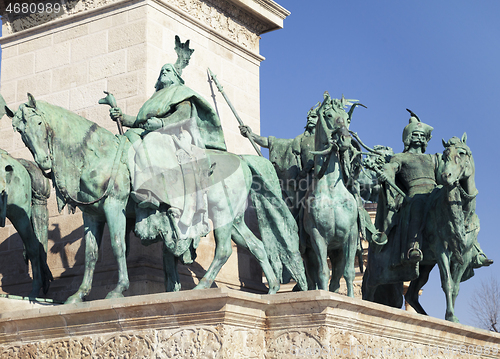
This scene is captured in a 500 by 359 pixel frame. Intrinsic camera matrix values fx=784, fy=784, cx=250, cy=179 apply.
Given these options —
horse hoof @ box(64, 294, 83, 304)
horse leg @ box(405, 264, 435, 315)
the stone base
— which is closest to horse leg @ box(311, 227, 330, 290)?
the stone base

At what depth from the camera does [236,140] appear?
12539 mm

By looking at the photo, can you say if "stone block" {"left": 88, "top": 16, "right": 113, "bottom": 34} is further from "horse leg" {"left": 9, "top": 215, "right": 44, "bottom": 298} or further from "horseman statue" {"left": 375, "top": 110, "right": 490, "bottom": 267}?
"horseman statue" {"left": 375, "top": 110, "right": 490, "bottom": 267}

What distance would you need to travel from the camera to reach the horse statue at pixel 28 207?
9445 mm

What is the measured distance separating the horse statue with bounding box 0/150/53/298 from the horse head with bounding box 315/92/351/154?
363 centimetres

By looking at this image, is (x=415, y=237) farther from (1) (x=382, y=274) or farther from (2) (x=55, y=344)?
(2) (x=55, y=344)

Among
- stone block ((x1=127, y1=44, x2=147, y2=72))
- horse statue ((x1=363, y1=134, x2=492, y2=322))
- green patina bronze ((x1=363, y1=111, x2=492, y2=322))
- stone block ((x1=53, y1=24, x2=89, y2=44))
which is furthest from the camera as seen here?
stone block ((x1=53, y1=24, x2=89, y2=44))

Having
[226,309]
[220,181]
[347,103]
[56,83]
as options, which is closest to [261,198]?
[220,181]

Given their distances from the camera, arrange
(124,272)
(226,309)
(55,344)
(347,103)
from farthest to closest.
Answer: (347,103) → (124,272) → (55,344) → (226,309)

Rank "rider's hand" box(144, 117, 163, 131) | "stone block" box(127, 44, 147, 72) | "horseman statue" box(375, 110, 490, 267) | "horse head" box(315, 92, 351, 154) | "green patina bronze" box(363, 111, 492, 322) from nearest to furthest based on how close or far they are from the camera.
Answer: "horse head" box(315, 92, 351, 154) < "rider's hand" box(144, 117, 163, 131) < "green patina bronze" box(363, 111, 492, 322) < "horseman statue" box(375, 110, 490, 267) < "stone block" box(127, 44, 147, 72)

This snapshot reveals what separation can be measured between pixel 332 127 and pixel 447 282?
266 cm

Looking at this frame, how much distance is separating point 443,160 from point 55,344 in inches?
204

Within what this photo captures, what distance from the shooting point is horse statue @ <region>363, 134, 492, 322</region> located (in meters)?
9.80

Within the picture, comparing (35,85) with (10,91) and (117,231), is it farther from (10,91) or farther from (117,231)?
(117,231)

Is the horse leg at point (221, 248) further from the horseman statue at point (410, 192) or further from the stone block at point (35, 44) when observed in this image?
the stone block at point (35, 44)
